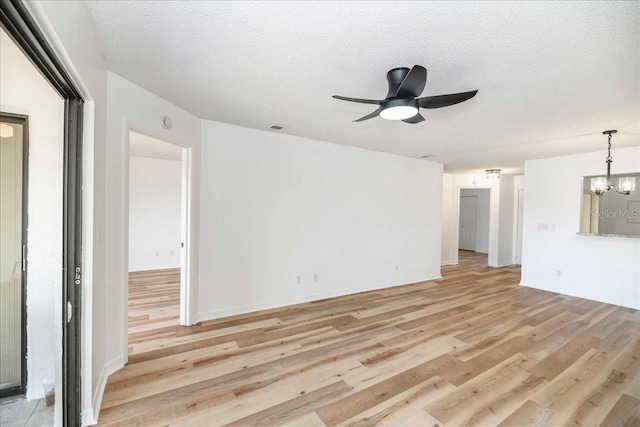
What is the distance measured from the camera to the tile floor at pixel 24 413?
1560 mm

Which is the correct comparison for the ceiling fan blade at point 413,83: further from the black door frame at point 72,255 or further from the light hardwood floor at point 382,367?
the light hardwood floor at point 382,367

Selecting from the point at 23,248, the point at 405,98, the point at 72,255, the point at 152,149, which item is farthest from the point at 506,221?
the point at 23,248

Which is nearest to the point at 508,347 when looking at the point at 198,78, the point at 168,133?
the point at 198,78

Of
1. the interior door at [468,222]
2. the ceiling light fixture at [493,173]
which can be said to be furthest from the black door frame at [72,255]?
the interior door at [468,222]

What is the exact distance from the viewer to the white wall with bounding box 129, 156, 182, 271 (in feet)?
19.7

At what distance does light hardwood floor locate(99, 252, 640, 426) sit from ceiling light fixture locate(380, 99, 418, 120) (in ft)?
7.12

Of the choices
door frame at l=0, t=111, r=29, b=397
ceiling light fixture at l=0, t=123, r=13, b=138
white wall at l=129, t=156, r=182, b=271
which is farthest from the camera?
white wall at l=129, t=156, r=182, b=271

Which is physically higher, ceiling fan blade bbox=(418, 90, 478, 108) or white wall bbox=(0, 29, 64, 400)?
ceiling fan blade bbox=(418, 90, 478, 108)

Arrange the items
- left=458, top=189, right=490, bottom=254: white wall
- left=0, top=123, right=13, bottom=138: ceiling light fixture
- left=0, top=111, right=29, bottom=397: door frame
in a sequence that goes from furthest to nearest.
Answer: left=458, top=189, right=490, bottom=254: white wall, left=0, top=111, right=29, bottom=397: door frame, left=0, top=123, right=13, bottom=138: ceiling light fixture

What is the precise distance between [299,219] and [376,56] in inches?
104

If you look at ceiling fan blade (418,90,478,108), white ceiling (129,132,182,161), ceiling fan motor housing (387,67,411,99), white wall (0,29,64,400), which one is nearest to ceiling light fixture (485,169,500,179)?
ceiling fan blade (418,90,478,108)

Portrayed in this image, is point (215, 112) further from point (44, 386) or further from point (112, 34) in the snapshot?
point (44, 386)

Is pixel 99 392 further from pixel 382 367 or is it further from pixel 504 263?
pixel 504 263

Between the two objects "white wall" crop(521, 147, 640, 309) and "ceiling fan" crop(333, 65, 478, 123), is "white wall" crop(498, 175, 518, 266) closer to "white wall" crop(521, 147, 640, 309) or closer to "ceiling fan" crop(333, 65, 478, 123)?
"white wall" crop(521, 147, 640, 309)
